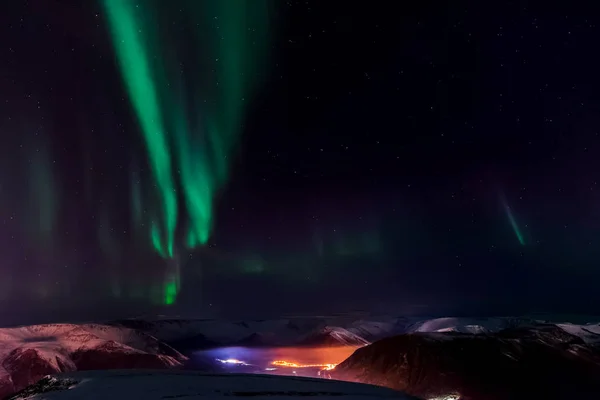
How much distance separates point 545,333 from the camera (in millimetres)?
194000

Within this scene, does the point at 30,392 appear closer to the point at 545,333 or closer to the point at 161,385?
the point at 161,385

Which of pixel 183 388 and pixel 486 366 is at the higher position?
pixel 183 388

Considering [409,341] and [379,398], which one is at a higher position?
[379,398]

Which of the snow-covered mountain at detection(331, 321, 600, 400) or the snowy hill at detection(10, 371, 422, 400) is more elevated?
the snowy hill at detection(10, 371, 422, 400)

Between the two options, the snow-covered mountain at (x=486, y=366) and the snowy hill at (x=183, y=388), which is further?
the snow-covered mountain at (x=486, y=366)

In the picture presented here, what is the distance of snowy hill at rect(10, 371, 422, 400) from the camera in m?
24.9

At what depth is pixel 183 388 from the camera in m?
27.1

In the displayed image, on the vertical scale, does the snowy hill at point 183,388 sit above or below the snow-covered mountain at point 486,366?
above

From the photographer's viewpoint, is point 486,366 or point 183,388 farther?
point 486,366

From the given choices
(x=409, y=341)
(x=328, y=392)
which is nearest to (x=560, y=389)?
(x=409, y=341)

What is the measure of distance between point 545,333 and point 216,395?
202381 millimetres

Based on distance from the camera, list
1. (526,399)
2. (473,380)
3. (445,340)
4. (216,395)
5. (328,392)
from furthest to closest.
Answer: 1. (445,340)
2. (473,380)
3. (526,399)
4. (328,392)
5. (216,395)

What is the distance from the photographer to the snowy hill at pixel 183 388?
24875 millimetres

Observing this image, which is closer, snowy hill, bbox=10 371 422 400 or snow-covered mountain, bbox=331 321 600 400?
snowy hill, bbox=10 371 422 400
